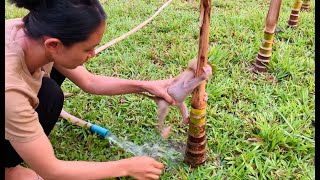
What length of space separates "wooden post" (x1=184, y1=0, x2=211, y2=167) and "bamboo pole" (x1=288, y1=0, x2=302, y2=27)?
6.31 feet

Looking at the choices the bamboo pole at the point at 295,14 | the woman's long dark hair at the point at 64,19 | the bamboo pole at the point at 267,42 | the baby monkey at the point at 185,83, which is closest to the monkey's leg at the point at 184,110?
the baby monkey at the point at 185,83

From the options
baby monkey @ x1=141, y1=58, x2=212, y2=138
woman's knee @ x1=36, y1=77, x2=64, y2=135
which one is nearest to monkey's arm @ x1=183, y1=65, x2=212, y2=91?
baby monkey @ x1=141, y1=58, x2=212, y2=138

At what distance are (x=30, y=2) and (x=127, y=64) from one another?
165 centimetres

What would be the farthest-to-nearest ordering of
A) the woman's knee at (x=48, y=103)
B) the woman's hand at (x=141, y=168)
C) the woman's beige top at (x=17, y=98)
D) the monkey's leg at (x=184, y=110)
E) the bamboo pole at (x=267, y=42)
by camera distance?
the bamboo pole at (x=267, y=42), the monkey's leg at (x=184, y=110), the woman's knee at (x=48, y=103), the woman's hand at (x=141, y=168), the woman's beige top at (x=17, y=98)

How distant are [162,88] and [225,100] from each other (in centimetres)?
78

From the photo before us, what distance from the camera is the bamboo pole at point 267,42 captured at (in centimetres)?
271

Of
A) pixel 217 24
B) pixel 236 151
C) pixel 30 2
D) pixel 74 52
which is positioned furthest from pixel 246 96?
pixel 30 2

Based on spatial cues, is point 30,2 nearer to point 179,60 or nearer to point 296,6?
point 179,60

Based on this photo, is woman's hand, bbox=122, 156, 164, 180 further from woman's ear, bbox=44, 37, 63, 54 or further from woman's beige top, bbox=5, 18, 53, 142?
woman's ear, bbox=44, 37, 63, 54

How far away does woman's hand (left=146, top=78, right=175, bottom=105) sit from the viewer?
6.11 feet

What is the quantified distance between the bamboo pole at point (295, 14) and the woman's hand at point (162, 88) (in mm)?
1948

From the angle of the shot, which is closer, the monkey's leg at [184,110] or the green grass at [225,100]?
the monkey's leg at [184,110]

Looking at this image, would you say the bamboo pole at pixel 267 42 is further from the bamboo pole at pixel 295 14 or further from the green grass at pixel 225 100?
the bamboo pole at pixel 295 14

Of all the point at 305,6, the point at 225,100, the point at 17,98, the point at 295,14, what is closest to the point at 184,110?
the point at 225,100
